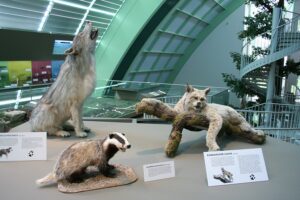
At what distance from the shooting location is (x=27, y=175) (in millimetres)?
1788

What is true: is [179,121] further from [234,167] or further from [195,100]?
[234,167]

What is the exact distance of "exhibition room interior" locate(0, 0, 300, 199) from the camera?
6.26ft

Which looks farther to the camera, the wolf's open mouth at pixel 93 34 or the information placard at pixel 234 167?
the wolf's open mouth at pixel 93 34

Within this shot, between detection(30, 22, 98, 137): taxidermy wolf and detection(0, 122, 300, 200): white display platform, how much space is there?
6.9 inches

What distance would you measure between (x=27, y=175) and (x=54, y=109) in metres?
0.66

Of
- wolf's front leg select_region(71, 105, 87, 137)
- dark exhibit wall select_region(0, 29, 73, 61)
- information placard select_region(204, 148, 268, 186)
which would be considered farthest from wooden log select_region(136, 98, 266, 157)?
dark exhibit wall select_region(0, 29, 73, 61)

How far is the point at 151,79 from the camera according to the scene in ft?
45.4

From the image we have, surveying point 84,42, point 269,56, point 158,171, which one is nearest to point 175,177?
point 158,171

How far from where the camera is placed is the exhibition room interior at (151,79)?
6.26 feet

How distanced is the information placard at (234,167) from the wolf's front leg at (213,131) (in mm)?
236

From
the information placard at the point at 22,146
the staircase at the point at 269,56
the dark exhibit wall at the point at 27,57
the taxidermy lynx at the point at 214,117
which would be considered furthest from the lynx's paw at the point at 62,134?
the staircase at the point at 269,56

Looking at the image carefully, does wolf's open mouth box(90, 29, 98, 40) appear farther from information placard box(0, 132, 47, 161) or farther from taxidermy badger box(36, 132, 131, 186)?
taxidermy badger box(36, 132, 131, 186)

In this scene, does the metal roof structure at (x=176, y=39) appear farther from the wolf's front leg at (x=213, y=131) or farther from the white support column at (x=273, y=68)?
the wolf's front leg at (x=213, y=131)

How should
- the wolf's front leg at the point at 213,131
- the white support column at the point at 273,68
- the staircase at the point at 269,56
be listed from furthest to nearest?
the white support column at the point at 273,68
the staircase at the point at 269,56
the wolf's front leg at the point at 213,131
